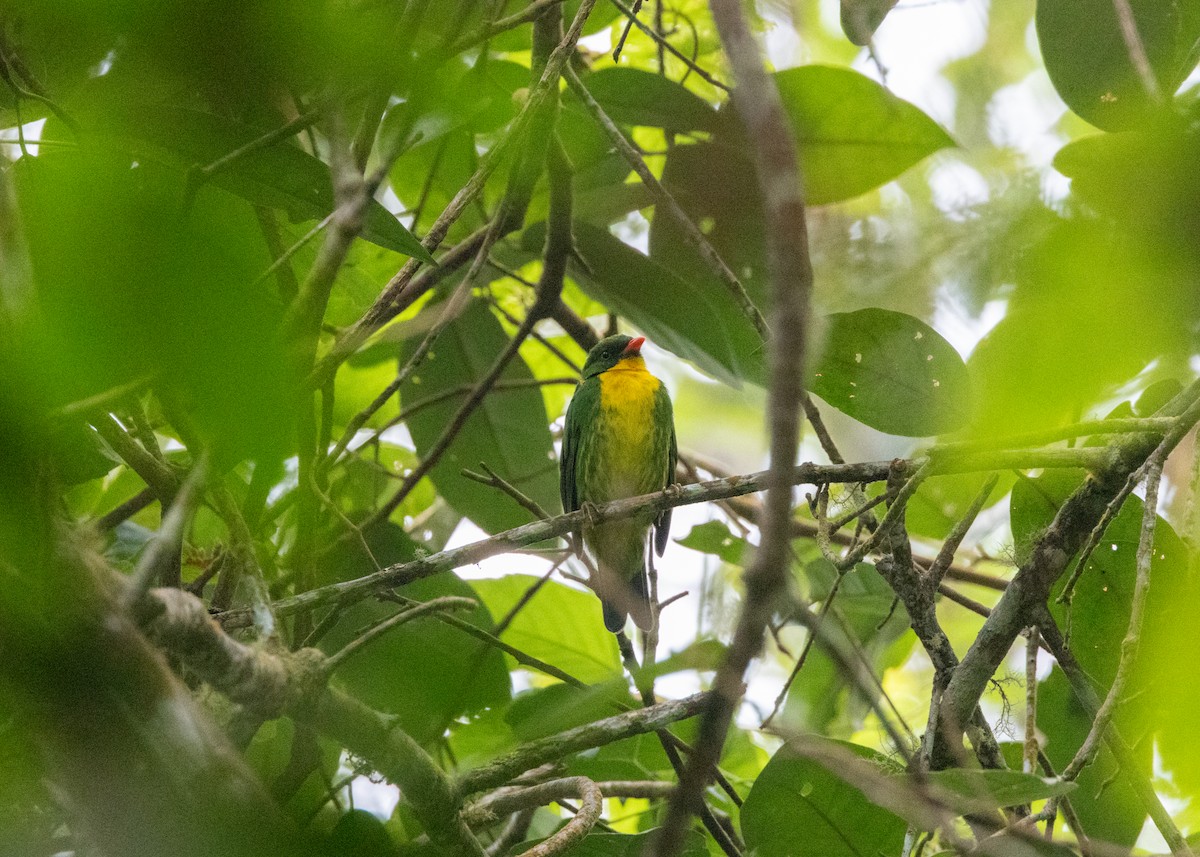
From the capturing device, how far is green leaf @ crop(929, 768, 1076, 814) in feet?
5.43

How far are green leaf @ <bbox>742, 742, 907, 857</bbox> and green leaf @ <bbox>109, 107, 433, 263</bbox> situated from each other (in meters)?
1.28

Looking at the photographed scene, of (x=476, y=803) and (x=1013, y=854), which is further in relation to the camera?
(x=476, y=803)

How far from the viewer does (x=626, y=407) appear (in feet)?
14.5

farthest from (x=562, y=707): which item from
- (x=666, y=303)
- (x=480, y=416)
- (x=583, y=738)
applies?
(x=480, y=416)

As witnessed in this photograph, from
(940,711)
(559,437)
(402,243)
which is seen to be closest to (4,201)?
(402,243)

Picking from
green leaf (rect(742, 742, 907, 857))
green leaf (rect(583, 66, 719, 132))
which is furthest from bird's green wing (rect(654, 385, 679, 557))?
green leaf (rect(742, 742, 907, 857))

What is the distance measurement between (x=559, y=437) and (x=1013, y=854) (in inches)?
110

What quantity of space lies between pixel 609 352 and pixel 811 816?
8.01ft

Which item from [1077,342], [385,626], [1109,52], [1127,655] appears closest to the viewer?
[1077,342]

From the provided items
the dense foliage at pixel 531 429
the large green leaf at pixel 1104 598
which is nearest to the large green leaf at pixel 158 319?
the dense foliage at pixel 531 429

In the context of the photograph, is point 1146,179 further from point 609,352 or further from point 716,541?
point 609,352

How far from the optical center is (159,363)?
86cm

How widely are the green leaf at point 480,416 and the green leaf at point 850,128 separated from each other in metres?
1.23

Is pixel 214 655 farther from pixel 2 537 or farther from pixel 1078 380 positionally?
pixel 1078 380
